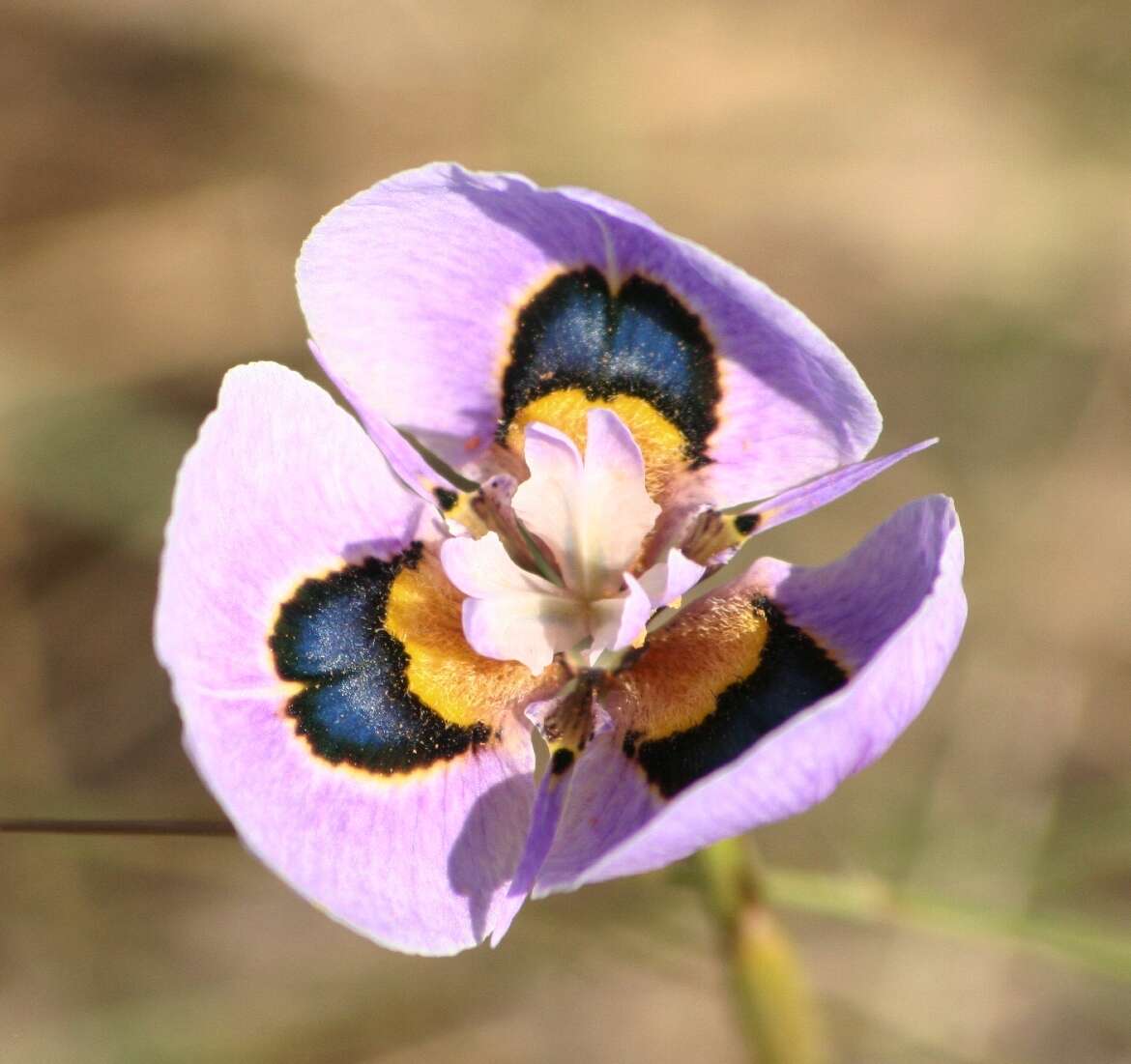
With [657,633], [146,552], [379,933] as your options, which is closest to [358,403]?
[657,633]

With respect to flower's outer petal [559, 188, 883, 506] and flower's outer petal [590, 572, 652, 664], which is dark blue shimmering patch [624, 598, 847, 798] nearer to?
flower's outer petal [590, 572, 652, 664]

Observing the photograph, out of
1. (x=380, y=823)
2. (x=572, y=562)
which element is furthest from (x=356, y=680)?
(x=572, y=562)

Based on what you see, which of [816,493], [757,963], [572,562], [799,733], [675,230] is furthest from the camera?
[675,230]

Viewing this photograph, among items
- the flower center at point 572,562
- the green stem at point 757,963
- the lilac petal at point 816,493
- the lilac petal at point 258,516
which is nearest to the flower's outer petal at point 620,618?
the flower center at point 572,562

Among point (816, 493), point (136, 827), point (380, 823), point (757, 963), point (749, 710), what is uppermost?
point (816, 493)

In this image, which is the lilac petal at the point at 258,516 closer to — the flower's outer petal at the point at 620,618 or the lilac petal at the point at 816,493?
the flower's outer petal at the point at 620,618

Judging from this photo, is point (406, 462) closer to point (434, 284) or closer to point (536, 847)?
point (434, 284)

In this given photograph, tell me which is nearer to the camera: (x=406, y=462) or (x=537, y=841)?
(x=537, y=841)
